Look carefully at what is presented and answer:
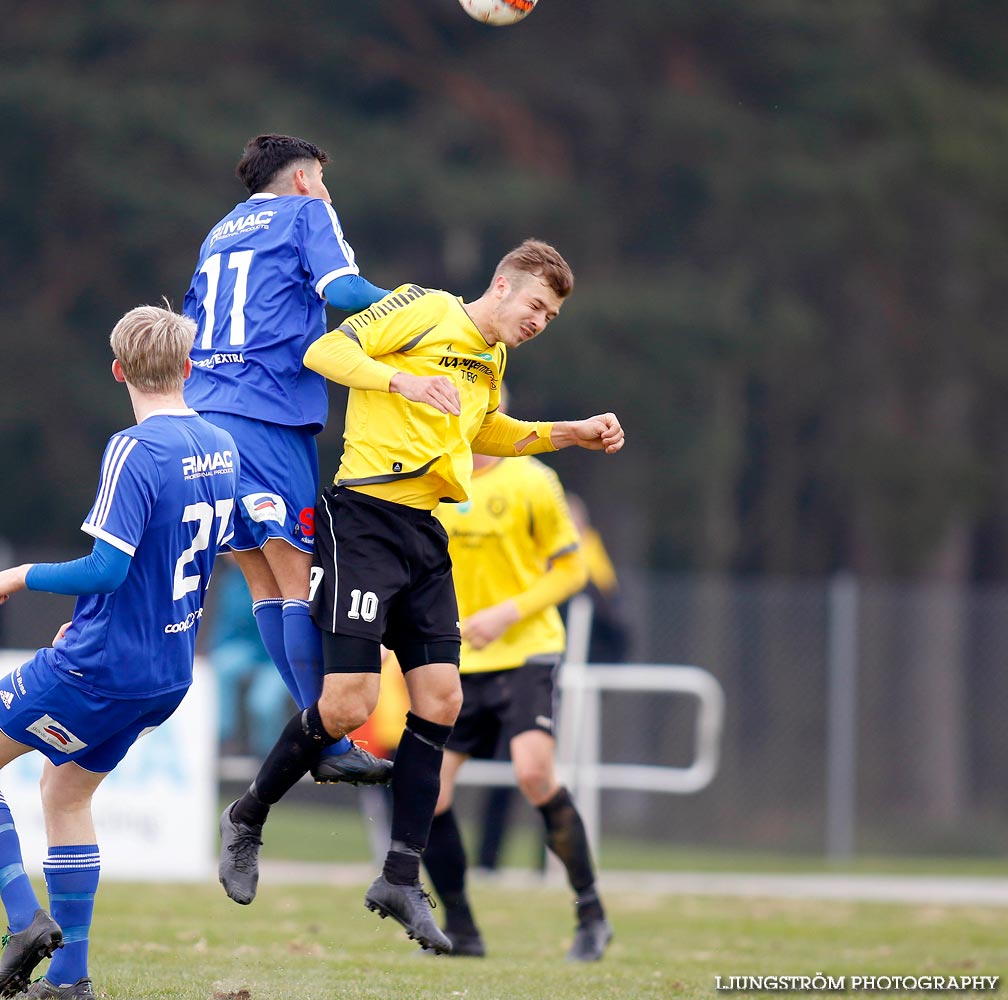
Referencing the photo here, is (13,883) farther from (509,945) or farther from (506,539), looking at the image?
(506,539)

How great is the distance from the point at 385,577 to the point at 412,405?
582 millimetres

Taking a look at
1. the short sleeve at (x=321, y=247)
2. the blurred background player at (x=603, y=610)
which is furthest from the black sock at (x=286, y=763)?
the blurred background player at (x=603, y=610)

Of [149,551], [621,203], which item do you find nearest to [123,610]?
[149,551]

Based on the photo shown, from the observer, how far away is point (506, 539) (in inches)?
328

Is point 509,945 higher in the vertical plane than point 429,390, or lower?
lower

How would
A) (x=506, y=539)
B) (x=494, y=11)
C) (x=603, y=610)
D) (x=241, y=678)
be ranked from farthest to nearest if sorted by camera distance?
1. (x=241, y=678)
2. (x=603, y=610)
3. (x=506, y=539)
4. (x=494, y=11)

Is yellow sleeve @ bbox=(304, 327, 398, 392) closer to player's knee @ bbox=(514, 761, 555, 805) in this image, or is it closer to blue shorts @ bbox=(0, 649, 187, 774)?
blue shorts @ bbox=(0, 649, 187, 774)

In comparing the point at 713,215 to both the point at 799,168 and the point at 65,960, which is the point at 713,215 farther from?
the point at 65,960

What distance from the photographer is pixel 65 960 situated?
17.7ft

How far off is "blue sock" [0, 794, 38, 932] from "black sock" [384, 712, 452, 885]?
4.04 ft

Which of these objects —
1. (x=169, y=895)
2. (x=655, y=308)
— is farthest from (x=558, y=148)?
(x=169, y=895)

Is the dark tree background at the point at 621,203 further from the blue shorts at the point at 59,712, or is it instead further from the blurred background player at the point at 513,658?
the blue shorts at the point at 59,712

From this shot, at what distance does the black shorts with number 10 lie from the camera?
562 cm

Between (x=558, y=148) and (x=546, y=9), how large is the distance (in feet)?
6.13
